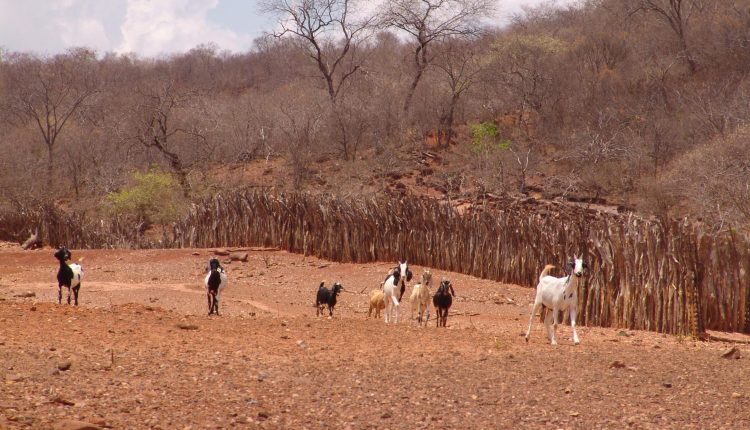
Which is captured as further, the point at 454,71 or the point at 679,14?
the point at 454,71

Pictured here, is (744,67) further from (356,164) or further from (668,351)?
(668,351)

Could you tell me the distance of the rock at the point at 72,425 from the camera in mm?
5246

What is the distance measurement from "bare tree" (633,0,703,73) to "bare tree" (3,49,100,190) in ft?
98.1

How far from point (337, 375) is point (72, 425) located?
2.89 metres

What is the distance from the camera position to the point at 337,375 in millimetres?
7680

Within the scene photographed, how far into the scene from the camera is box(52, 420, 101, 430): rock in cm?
525

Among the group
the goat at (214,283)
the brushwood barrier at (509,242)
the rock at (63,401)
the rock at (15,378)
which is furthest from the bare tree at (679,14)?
the rock at (63,401)

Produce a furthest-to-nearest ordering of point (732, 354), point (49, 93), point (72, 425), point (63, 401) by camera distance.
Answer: point (49, 93) → point (732, 354) → point (63, 401) → point (72, 425)

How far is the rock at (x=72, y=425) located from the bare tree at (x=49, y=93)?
34578 mm

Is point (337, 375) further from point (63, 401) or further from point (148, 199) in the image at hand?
point (148, 199)

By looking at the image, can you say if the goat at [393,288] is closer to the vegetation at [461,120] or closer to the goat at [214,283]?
the goat at [214,283]

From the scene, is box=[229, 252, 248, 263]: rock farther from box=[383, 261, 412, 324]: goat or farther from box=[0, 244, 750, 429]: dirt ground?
box=[0, 244, 750, 429]: dirt ground

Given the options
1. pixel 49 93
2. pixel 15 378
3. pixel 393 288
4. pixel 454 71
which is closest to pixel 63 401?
pixel 15 378

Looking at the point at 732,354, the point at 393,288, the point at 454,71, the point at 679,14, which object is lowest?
the point at 732,354
